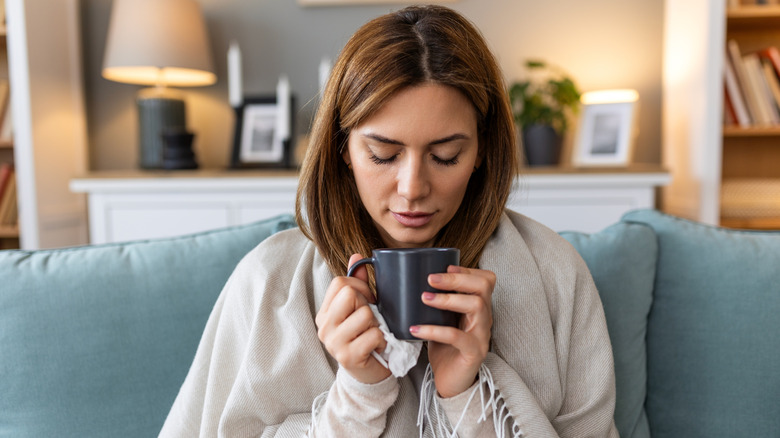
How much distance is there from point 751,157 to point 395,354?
265 cm

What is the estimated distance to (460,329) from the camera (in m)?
0.72

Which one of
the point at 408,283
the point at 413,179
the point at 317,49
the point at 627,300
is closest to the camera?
the point at 408,283

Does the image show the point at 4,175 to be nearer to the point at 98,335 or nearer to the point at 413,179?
the point at 98,335

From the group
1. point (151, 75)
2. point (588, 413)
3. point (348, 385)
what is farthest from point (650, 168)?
point (151, 75)

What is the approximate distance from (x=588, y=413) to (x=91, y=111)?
290cm

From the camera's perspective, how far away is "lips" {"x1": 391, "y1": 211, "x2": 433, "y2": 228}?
869 mm

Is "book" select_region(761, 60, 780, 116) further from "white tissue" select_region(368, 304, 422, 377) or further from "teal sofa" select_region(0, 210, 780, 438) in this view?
"white tissue" select_region(368, 304, 422, 377)

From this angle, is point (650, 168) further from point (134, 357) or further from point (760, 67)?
point (134, 357)

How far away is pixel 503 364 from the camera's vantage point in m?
0.84

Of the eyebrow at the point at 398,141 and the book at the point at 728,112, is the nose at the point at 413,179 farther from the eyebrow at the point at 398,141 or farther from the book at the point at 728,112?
the book at the point at 728,112

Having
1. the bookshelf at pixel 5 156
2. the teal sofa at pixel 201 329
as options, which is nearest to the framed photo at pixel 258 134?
the bookshelf at pixel 5 156

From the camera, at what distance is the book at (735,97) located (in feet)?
8.04

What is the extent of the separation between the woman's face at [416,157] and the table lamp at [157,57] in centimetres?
189

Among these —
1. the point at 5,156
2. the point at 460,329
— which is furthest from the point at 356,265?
the point at 5,156
